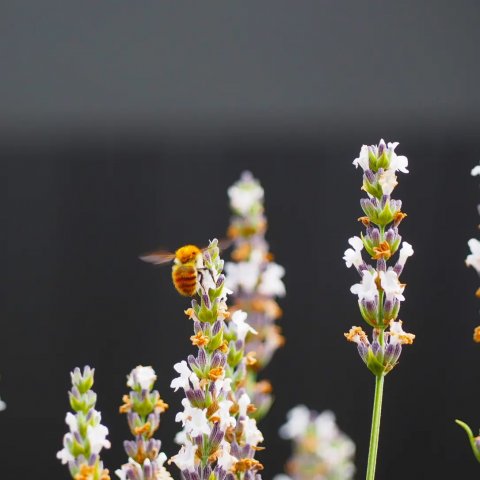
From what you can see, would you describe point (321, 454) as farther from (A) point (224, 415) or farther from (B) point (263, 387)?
(A) point (224, 415)

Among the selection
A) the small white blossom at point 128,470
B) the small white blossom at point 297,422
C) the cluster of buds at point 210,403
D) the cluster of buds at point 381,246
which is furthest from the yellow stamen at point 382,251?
the small white blossom at point 297,422

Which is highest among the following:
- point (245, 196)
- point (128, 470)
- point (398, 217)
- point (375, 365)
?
point (245, 196)

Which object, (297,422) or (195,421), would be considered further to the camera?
(297,422)

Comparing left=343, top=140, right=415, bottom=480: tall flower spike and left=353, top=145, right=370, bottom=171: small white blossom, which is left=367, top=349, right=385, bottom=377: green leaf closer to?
left=343, top=140, right=415, bottom=480: tall flower spike

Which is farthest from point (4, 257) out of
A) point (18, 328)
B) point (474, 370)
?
point (474, 370)

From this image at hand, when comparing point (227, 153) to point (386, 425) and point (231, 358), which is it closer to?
point (386, 425)

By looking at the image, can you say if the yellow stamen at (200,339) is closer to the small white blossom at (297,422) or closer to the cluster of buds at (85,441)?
the cluster of buds at (85,441)

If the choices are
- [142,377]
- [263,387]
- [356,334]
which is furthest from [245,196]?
[142,377]
